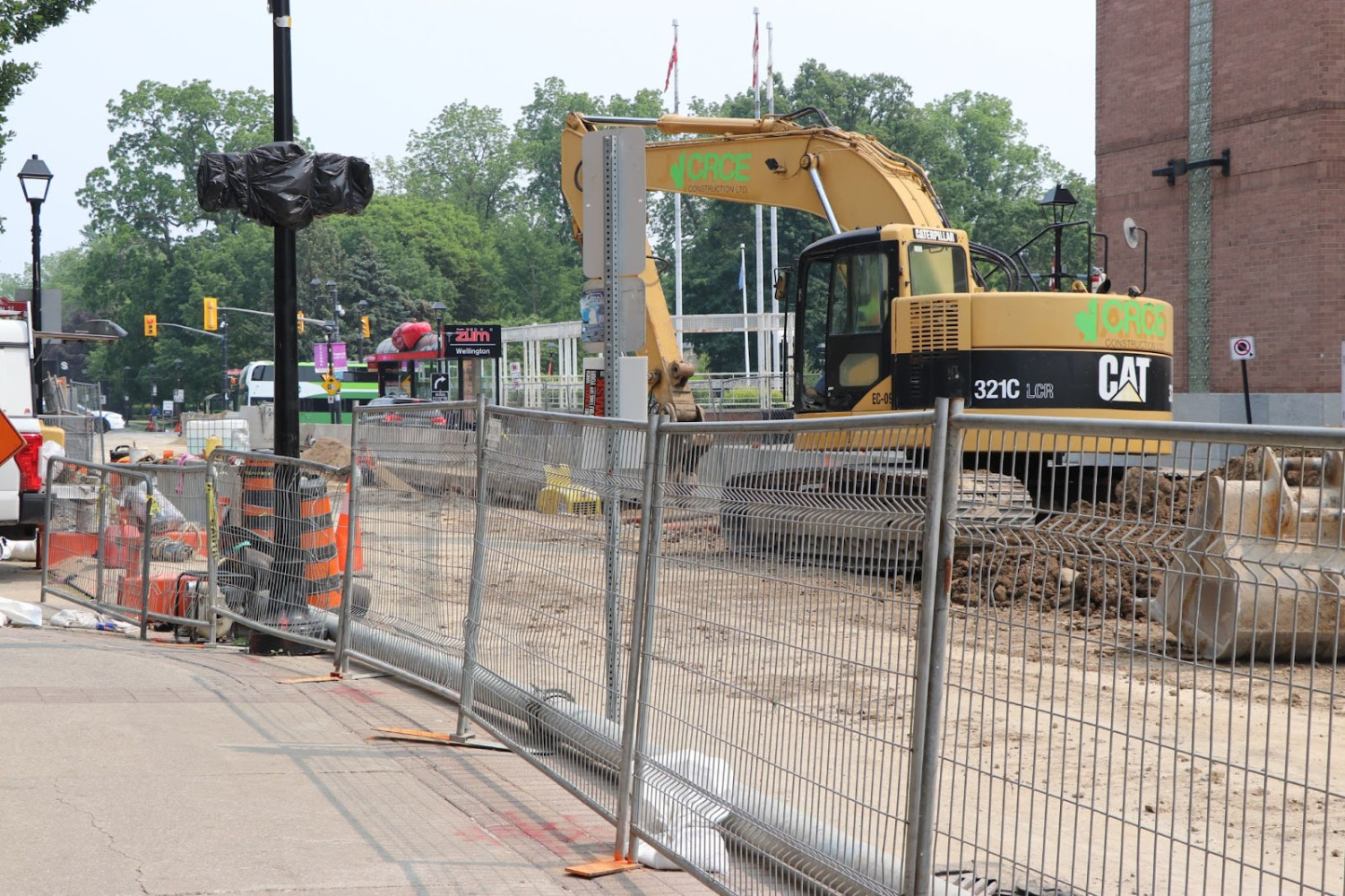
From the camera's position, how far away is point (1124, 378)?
550 inches

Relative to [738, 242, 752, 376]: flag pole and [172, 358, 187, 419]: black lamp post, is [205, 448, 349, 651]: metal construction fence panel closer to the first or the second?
[738, 242, 752, 376]: flag pole

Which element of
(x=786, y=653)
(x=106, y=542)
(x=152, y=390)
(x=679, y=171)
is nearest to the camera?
(x=786, y=653)

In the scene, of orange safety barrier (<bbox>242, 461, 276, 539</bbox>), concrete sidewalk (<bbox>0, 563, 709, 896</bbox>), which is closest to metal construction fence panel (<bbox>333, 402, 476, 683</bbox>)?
concrete sidewalk (<bbox>0, 563, 709, 896</bbox>)

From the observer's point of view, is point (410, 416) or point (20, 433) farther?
point (20, 433)

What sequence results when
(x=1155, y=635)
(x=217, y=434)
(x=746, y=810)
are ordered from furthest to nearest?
(x=217, y=434) → (x=746, y=810) → (x=1155, y=635)

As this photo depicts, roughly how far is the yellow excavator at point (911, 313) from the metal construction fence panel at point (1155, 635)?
364 inches

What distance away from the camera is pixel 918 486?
12.1 feet

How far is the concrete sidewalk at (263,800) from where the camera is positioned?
4.93 metres

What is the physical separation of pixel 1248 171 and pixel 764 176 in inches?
651

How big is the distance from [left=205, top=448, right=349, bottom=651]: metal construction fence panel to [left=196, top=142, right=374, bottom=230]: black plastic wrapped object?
2004 mm

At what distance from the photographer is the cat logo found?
13852mm

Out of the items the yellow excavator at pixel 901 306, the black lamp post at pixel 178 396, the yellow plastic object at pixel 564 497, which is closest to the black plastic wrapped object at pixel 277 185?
the yellow excavator at pixel 901 306

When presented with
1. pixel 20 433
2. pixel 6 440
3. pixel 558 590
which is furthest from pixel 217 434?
pixel 558 590

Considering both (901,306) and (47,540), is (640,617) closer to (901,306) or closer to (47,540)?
(901,306)
